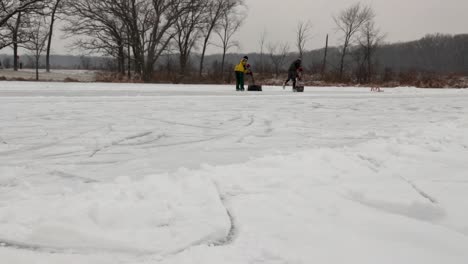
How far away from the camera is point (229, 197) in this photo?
2.95 metres

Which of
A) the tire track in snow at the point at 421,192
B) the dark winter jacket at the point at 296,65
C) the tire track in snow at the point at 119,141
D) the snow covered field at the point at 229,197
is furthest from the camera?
the dark winter jacket at the point at 296,65

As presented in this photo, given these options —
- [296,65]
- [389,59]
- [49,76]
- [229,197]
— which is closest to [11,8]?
[49,76]

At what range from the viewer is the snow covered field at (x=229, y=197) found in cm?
213

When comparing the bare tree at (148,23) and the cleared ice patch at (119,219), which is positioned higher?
the bare tree at (148,23)

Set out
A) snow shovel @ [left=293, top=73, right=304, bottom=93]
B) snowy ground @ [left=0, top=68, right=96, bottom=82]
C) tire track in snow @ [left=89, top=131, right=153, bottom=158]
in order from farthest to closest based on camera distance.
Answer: snowy ground @ [left=0, top=68, right=96, bottom=82] < snow shovel @ [left=293, top=73, right=304, bottom=93] < tire track in snow @ [left=89, top=131, right=153, bottom=158]

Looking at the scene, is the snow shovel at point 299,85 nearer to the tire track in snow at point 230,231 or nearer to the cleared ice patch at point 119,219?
the cleared ice patch at point 119,219

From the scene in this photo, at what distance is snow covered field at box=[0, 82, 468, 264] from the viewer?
2127mm

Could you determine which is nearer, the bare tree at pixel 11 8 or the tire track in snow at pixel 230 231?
the tire track in snow at pixel 230 231

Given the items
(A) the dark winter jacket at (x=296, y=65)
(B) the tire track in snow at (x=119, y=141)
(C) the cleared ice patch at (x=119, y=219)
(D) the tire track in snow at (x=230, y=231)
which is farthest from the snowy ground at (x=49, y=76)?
(D) the tire track in snow at (x=230, y=231)

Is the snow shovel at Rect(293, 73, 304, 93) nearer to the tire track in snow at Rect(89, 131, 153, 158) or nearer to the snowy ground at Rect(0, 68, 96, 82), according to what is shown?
the tire track in snow at Rect(89, 131, 153, 158)

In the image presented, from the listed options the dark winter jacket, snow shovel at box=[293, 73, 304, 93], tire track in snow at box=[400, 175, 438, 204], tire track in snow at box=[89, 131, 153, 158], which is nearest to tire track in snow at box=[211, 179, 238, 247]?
tire track in snow at box=[400, 175, 438, 204]

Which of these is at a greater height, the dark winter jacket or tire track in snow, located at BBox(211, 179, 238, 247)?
the dark winter jacket

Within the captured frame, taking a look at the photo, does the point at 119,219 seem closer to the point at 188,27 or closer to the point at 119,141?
the point at 119,141

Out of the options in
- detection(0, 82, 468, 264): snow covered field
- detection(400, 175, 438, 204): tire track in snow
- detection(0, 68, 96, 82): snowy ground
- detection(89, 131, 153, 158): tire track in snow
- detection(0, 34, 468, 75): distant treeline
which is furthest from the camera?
detection(0, 34, 468, 75): distant treeline
